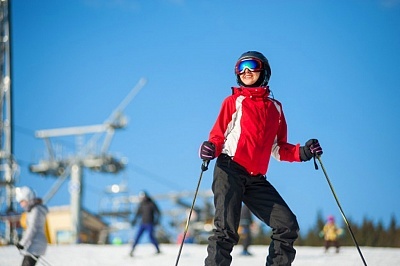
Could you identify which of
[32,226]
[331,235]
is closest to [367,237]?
[331,235]

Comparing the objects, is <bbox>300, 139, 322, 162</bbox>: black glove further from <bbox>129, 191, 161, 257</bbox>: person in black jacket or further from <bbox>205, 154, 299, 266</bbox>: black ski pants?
<bbox>129, 191, 161, 257</bbox>: person in black jacket

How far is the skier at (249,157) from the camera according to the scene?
16.1 feet

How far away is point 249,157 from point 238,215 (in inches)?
17.3

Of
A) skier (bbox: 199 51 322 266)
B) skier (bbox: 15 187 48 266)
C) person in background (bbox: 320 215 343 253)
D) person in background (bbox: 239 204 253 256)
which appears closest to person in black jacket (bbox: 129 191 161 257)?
person in background (bbox: 239 204 253 256)

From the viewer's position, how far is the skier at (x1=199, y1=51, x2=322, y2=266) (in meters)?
4.89

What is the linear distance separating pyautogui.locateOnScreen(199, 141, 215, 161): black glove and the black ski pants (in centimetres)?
17

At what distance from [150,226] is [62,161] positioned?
126 ft

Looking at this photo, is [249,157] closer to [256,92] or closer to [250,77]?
[256,92]

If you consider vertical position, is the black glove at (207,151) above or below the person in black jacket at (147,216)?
above

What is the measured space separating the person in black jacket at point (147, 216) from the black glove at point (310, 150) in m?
8.83

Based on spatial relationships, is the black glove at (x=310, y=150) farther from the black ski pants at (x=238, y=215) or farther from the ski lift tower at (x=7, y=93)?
the ski lift tower at (x=7, y=93)

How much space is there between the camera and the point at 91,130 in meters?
55.3

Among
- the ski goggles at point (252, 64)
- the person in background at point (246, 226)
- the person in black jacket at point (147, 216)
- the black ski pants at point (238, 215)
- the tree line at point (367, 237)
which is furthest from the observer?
the tree line at point (367, 237)

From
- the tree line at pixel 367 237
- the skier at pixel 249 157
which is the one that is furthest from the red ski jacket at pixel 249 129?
the tree line at pixel 367 237
